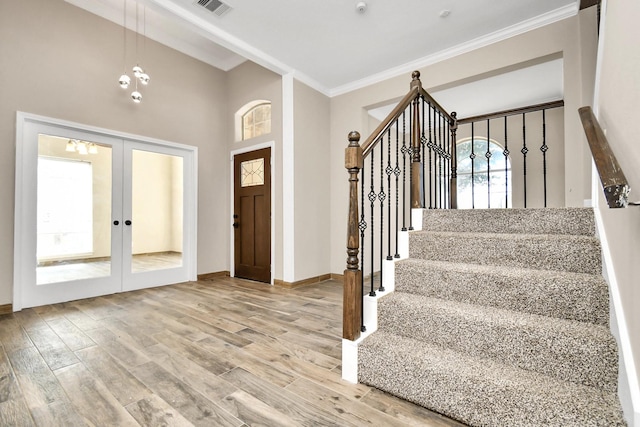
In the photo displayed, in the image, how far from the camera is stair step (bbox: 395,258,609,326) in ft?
4.70

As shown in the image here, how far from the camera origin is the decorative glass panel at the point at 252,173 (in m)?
4.60

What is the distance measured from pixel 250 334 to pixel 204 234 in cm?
274

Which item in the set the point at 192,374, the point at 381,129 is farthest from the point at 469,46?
the point at 192,374

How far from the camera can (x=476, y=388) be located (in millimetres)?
1311

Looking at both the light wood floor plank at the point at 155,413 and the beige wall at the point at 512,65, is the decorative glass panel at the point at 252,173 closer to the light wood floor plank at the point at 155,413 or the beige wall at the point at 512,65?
the beige wall at the point at 512,65

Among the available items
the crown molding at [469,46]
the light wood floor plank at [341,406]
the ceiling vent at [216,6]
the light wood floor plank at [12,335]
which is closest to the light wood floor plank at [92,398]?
the light wood floor plank at [12,335]

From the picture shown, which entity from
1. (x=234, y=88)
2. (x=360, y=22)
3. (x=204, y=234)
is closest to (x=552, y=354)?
(x=360, y=22)

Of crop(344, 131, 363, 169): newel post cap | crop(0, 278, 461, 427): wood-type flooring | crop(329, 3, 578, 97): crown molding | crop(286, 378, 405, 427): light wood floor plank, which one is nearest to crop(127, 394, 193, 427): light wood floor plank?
crop(0, 278, 461, 427): wood-type flooring

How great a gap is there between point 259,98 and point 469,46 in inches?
118

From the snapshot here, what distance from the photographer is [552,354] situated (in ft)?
4.33

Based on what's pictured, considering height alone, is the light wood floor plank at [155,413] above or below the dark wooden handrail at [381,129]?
below

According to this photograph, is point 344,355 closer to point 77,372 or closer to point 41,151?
point 77,372

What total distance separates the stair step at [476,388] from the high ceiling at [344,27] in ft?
10.6

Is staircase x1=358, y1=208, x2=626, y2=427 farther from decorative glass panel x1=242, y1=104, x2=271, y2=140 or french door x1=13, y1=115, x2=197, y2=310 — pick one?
french door x1=13, y1=115, x2=197, y2=310
